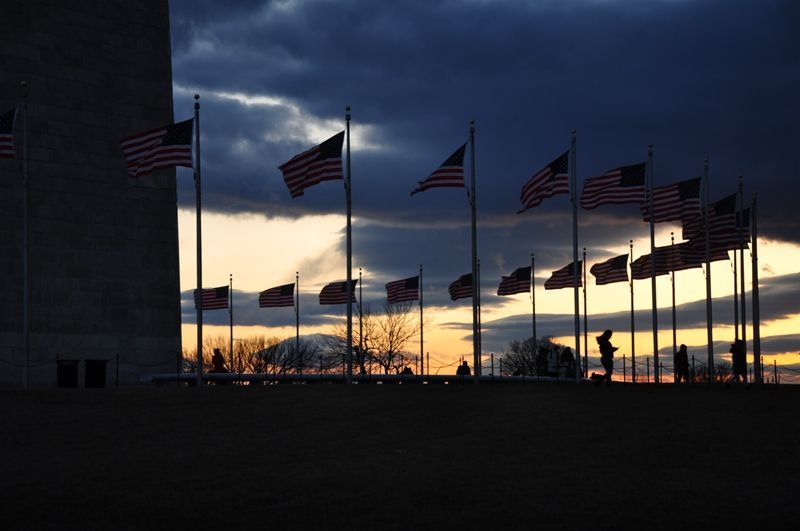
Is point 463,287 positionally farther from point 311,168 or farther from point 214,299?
point 311,168

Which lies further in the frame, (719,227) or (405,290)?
(405,290)

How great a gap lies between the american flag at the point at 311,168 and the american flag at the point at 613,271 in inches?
895

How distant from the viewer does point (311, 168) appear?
3869cm

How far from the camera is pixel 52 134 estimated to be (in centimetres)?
4931

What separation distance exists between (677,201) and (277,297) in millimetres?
22578

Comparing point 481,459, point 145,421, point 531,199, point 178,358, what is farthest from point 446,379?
point 481,459

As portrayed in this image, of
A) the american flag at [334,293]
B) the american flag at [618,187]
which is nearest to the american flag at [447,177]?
the american flag at [618,187]

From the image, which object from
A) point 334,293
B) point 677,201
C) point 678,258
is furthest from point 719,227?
point 334,293

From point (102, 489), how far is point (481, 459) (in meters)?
6.40

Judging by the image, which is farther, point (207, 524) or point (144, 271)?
point (144, 271)

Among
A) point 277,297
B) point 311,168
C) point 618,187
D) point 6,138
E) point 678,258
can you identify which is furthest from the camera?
point 277,297

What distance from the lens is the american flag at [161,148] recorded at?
36844 millimetres

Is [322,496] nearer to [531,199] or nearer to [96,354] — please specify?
[531,199]

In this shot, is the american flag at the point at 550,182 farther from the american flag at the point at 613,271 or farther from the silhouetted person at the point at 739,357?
the american flag at the point at 613,271
